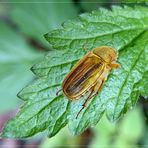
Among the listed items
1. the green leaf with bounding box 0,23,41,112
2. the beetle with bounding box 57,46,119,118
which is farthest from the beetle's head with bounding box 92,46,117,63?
the green leaf with bounding box 0,23,41,112

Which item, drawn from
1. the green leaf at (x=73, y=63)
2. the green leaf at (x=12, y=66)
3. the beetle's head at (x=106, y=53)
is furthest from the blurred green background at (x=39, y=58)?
the beetle's head at (x=106, y=53)

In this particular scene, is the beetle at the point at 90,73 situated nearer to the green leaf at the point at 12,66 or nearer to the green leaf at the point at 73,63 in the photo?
the green leaf at the point at 73,63

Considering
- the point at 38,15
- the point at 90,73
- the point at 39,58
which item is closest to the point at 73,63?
the point at 90,73

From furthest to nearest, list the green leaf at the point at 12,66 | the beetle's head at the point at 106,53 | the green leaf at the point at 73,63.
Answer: the green leaf at the point at 12,66 < the beetle's head at the point at 106,53 < the green leaf at the point at 73,63

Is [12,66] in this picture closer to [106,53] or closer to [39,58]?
[39,58]

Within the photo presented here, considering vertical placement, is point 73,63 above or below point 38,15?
below

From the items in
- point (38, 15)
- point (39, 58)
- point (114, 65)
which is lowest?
point (114, 65)
